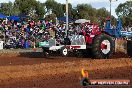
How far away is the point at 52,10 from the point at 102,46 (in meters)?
42.2

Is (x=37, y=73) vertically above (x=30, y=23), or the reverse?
(x=30, y=23)

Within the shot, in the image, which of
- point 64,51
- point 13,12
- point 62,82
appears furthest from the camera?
point 13,12

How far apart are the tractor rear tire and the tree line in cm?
1911

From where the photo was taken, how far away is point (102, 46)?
17.4m

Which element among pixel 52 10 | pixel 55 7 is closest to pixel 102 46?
pixel 52 10

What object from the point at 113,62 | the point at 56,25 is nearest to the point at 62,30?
the point at 56,25

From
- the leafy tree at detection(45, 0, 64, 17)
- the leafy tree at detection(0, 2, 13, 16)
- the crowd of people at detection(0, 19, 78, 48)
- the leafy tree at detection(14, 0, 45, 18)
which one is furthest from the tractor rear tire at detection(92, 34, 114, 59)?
the leafy tree at detection(45, 0, 64, 17)

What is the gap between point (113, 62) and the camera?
49.2 feet

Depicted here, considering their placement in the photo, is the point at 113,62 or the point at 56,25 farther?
the point at 56,25

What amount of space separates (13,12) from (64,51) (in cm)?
2922

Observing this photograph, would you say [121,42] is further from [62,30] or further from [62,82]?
[62,82]

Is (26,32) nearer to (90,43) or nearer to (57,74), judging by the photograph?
(90,43)

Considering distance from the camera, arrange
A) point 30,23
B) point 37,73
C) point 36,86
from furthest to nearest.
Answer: point 30,23, point 37,73, point 36,86

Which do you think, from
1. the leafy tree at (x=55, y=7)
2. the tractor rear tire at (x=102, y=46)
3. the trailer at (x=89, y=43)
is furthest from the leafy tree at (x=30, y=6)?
the tractor rear tire at (x=102, y=46)
